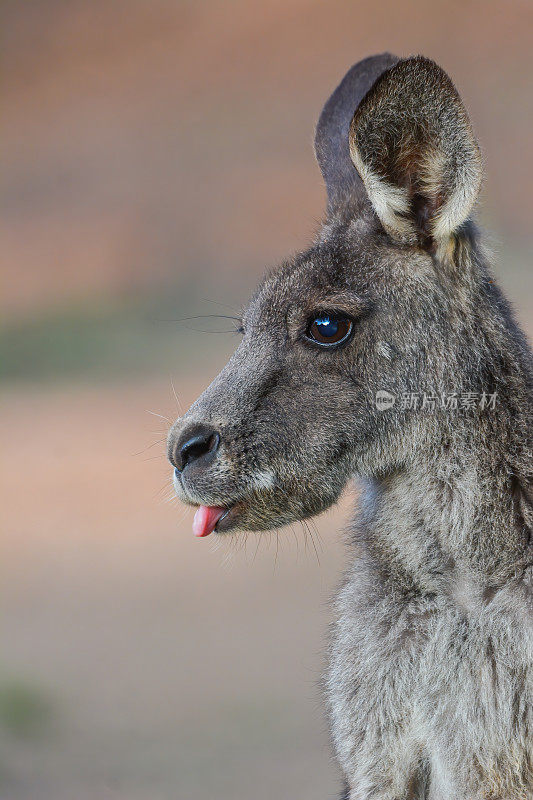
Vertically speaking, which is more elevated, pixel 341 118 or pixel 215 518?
pixel 341 118

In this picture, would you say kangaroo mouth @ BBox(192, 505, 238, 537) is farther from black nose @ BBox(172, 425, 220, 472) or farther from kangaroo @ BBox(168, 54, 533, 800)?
black nose @ BBox(172, 425, 220, 472)

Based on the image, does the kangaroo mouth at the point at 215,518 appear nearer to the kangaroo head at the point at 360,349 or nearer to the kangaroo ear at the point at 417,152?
the kangaroo head at the point at 360,349

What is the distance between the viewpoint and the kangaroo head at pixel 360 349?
3.29 m

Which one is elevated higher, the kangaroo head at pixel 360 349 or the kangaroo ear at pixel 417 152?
the kangaroo ear at pixel 417 152

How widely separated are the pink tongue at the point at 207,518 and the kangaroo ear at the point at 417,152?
1.08 m

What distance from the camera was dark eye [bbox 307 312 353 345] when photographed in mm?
3396

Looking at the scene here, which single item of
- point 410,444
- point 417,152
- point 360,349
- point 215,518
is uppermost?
point 417,152

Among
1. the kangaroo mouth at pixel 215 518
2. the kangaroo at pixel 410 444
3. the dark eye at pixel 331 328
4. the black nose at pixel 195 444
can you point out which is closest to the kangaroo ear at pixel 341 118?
the kangaroo at pixel 410 444

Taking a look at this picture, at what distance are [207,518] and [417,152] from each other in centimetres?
137

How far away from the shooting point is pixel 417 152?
3326 mm

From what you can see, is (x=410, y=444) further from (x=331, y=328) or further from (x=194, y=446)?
(x=194, y=446)

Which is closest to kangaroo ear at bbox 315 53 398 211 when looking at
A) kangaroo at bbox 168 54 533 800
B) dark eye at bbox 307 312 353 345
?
kangaroo at bbox 168 54 533 800

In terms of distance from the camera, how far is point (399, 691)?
340 centimetres

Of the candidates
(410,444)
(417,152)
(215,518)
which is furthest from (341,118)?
(215,518)
